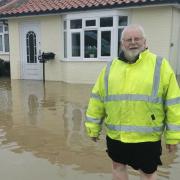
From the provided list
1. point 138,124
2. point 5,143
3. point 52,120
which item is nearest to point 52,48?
point 52,120

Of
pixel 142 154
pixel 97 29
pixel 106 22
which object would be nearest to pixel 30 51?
pixel 97 29

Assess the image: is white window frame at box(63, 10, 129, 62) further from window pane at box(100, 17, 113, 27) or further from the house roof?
the house roof

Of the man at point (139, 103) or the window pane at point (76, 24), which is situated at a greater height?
the window pane at point (76, 24)

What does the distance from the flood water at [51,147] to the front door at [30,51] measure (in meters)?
6.06

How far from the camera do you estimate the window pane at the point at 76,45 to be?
13545 mm

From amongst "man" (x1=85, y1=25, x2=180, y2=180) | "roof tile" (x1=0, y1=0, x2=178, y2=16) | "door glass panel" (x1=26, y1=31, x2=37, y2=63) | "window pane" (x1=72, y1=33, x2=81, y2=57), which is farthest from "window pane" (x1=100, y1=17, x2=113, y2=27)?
"man" (x1=85, y1=25, x2=180, y2=180)

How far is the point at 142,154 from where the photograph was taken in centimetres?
296

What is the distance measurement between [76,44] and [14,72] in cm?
411

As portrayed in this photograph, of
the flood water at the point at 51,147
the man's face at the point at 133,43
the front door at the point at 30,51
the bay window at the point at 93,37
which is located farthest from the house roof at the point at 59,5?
the man's face at the point at 133,43

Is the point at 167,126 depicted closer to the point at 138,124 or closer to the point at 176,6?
the point at 138,124

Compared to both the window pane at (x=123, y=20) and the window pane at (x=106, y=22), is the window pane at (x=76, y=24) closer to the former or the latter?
the window pane at (x=106, y=22)

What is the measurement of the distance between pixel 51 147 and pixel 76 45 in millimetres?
8783

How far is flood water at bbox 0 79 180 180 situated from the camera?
170 inches

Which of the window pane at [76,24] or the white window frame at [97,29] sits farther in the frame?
the window pane at [76,24]
